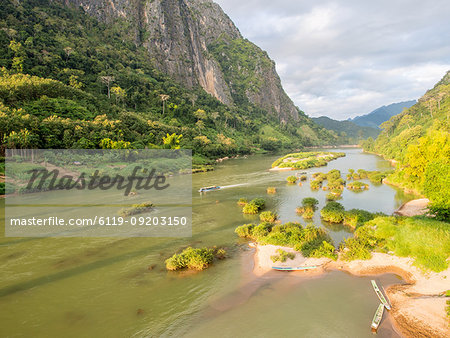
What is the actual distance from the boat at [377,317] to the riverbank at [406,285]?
2.36ft

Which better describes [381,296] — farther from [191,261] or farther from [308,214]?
[308,214]

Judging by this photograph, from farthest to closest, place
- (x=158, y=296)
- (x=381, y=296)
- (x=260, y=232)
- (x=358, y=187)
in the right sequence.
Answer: (x=358, y=187), (x=260, y=232), (x=158, y=296), (x=381, y=296)

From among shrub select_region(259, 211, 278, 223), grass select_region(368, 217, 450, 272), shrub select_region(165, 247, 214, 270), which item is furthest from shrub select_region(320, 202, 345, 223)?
shrub select_region(165, 247, 214, 270)

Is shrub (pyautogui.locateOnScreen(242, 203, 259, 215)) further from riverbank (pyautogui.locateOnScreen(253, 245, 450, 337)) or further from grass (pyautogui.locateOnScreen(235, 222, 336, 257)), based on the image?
riverbank (pyautogui.locateOnScreen(253, 245, 450, 337))

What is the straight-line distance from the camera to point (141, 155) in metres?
75.3

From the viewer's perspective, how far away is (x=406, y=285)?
53.9 feet

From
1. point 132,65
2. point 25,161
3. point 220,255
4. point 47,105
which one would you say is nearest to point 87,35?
point 132,65

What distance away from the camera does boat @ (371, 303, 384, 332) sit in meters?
12.9

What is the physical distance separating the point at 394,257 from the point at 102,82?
127 m

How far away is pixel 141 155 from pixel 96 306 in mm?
63430

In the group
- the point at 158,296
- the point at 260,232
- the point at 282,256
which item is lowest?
the point at 158,296
